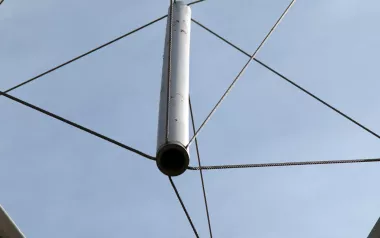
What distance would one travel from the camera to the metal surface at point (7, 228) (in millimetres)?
12609

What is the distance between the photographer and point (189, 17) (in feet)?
45.2

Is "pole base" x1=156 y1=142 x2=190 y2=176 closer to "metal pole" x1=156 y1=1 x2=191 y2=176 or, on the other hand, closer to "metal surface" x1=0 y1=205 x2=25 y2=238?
"metal pole" x1=156 y1=1 x2=191 y2=176

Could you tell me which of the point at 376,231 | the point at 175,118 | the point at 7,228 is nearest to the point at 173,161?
the point at 175,118

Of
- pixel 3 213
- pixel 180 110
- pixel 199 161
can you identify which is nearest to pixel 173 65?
pixel 180 110

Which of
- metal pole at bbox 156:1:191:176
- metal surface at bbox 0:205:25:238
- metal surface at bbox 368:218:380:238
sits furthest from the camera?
metal surface at bbox 368:218:380:238

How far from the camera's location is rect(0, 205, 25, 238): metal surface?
12609 mm

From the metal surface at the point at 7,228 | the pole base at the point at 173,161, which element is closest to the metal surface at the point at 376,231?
the pole base at the point at 173,161

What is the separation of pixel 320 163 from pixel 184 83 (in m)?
2.78

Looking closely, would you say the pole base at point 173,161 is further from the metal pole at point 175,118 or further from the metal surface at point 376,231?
the metal surface at point 376,231

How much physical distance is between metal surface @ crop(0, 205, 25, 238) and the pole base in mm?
3554

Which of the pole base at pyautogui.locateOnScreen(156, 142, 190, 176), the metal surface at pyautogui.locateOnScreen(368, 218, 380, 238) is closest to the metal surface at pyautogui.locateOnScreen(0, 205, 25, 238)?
the pole base at pyautogui.locateOnScreen(156, 142, 190, 176)

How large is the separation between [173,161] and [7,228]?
396 cm

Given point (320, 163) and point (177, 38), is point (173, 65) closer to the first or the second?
point (177, 38)

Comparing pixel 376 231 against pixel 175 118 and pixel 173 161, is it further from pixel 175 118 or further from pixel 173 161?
pixel 175 118
